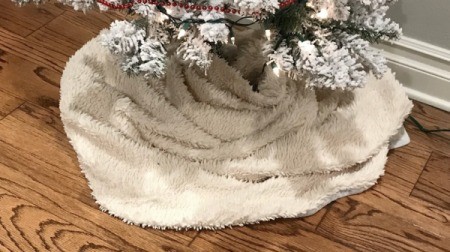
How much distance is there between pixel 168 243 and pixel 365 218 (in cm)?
38

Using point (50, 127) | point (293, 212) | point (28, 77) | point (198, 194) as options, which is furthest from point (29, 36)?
point (293, 212)

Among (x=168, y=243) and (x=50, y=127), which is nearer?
(x=168, y=243)

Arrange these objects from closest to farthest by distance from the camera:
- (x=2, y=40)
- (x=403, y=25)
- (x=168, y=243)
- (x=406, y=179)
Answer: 1. (x=168, y=243)
2. (x=406, y=179)
3. (x=403, y=25)
4. (x=2, y=40)

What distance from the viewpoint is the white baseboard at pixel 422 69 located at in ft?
4.58

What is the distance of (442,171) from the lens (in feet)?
4.25

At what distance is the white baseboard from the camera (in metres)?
1.40

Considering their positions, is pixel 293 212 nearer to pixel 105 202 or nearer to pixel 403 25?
pixel 105 202

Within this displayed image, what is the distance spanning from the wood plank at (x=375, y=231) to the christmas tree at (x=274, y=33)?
27 centimetres

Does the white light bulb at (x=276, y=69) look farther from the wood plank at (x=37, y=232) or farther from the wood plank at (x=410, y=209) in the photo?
the wood plank at (x=37, y=232)

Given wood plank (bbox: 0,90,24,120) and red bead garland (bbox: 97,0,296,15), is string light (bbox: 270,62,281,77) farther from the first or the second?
wood plank (bbox: 0,90,24,120)

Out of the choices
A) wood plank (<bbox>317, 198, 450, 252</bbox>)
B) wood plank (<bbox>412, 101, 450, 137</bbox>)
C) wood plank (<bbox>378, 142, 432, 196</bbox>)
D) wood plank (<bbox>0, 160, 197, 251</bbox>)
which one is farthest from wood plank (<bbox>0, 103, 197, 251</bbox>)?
wood plank (<bbox>412, 101, 450, 137</bbox>)

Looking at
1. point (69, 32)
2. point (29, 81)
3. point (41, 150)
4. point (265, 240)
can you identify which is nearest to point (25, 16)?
point (69, 32)

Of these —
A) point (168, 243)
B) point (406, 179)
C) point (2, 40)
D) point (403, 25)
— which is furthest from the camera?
point (2, 40)

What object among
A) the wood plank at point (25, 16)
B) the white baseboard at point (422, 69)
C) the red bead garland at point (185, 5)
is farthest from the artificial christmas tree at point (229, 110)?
the wood plank at point (25, 16)
